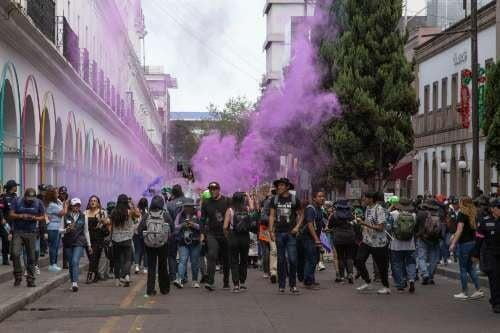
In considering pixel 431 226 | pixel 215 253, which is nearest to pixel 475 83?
pixel 431 226

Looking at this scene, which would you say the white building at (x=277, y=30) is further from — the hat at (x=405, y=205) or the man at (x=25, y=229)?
the man at (x=25, y=229)

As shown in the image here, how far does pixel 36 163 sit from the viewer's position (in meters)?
28.0

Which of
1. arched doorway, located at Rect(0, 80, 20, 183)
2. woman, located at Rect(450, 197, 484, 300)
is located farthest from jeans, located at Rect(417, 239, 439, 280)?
arched doorway, located at Rect(0, 80, 20, 183)

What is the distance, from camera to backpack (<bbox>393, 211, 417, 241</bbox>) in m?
18.3

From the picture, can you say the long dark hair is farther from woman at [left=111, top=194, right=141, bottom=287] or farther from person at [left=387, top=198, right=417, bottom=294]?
person at [left=387, top=198, right=417, bottom=294]

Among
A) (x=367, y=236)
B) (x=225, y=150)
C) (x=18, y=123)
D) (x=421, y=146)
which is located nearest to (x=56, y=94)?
(x=18, y=123)

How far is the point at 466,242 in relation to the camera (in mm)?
17625

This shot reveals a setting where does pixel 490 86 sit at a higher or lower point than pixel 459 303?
higher

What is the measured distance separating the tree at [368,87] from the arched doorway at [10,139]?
785 inches

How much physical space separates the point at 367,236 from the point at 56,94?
14977 millimetres

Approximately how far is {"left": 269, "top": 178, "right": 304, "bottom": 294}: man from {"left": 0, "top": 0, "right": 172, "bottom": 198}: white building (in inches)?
→ 251

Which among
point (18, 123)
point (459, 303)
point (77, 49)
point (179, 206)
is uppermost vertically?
point (77, 49)

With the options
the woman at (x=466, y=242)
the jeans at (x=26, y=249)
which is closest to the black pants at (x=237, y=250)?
the jeans at (x=26, y=249)

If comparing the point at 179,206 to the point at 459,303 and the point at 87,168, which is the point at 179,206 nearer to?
the point at 459,303
